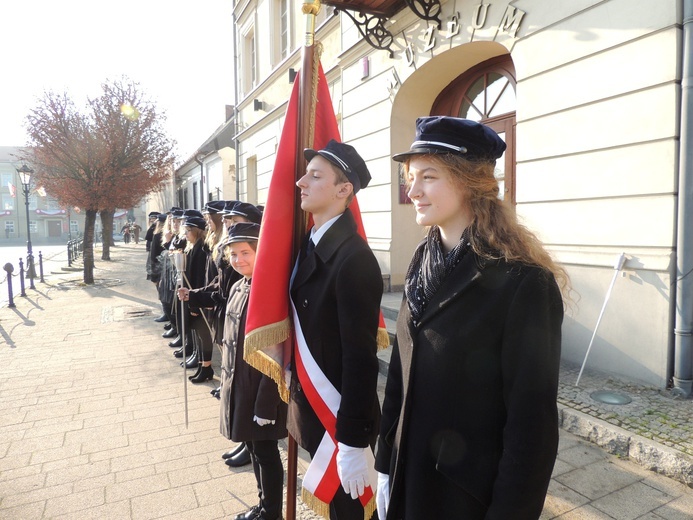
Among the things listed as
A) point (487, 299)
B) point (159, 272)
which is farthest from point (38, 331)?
point (487, 299)

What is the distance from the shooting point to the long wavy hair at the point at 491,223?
135 centimetres

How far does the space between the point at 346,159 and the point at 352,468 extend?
4.73ft

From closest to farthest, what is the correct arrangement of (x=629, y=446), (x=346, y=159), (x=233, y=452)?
(x=346, y=159) → (x=629, y=446) → (x=233, y=452)

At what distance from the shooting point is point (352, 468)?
191 centimetres

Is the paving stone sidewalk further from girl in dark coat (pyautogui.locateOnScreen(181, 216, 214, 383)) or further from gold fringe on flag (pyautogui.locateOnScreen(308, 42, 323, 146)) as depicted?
gold fringe on flag (pyautogui.locateOnScreen(308, 42, 323, 146))

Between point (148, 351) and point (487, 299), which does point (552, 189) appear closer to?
point (487, 299)

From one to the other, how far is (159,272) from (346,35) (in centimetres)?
593

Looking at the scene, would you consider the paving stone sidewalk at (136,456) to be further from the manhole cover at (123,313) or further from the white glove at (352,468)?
the manhole cover at (123,313)

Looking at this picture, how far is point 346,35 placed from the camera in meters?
9.04

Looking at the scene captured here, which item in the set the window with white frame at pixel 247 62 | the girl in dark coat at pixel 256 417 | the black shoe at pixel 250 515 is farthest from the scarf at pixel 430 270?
the window with white frame at pixel 247 62

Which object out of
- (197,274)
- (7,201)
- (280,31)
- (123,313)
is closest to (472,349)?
(197,274)

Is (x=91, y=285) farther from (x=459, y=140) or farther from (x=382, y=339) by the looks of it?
(x=459, y=140)

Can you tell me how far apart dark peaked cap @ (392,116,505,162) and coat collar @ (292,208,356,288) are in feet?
2.55

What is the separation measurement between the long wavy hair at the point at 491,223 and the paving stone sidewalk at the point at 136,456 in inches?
84.0
